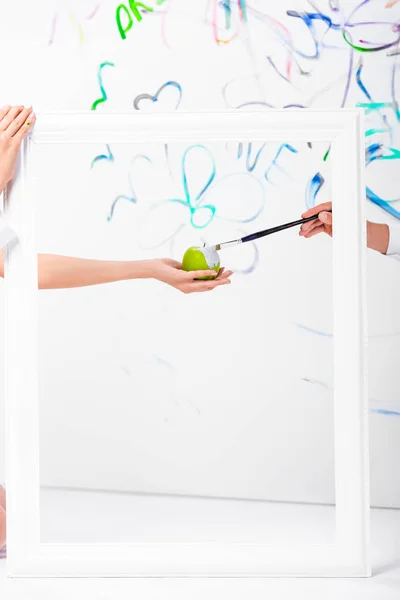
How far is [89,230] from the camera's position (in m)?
1.58

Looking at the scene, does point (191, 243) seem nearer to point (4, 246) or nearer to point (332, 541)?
point (4, 246)

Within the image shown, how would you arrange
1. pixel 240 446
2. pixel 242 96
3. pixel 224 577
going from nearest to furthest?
pixel 224 577 → pixel 240 446 → pixel 242 96

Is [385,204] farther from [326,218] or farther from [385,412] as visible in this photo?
[385,412]

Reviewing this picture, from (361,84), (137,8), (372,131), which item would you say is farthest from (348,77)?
(137,8)

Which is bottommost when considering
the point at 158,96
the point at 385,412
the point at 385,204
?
the point at 385,412

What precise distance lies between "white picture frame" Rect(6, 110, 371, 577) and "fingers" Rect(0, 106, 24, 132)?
4 centimetres

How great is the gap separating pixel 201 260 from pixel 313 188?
0.98 ft

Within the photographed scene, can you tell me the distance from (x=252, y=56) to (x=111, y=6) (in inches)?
15.0

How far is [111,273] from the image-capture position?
1544 millimetres

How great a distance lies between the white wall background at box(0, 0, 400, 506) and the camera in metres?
1.73

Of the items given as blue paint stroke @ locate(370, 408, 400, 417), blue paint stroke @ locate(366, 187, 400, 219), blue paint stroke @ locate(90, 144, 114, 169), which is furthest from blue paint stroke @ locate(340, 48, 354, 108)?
blue paint stroke @ locate(370, 408, 400, 417)

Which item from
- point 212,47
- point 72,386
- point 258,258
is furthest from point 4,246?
point 212,47

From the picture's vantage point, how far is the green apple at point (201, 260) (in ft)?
4.99

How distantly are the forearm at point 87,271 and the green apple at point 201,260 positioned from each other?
76mm
